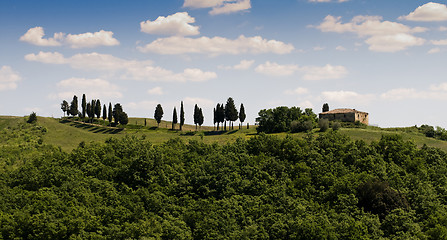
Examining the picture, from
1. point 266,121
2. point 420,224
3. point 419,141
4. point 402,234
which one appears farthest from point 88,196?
point 419,141

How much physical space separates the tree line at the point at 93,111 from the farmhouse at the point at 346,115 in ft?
260

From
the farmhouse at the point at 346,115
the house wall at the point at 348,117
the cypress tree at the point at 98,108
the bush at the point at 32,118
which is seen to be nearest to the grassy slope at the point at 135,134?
the bush at the point at 32,118

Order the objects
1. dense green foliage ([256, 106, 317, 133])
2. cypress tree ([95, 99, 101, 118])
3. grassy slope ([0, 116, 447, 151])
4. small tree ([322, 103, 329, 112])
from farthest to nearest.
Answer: cypress tree ([95, 99, 101, 118]) → small tree ([322, 103, 329, 112]) → dense green foliage ([256, 106, 317, 133]) → grassy slope ([0, 116, 447, 151])

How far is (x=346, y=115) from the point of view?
144 m

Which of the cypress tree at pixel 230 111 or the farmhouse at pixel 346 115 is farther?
the cypress tree at pixel 230 111

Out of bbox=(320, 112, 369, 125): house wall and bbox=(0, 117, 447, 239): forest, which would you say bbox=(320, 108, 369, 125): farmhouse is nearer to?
bbox=(320, 112, 369, 125): house wall

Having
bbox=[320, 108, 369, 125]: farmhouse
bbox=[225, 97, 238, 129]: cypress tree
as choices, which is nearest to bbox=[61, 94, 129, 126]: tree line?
bbox=[225, 97, 238, 129]: cypress tree

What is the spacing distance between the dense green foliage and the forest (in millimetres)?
32492

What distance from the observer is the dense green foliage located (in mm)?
124250

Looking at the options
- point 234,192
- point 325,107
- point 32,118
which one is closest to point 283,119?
point 325,107

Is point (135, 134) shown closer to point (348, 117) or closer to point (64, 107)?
point (64, 107)

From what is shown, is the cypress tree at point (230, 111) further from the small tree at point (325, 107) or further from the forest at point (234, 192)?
the forest at point (234, 192)

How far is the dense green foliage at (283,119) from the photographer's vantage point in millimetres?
124250

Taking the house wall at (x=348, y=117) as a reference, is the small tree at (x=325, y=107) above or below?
above
